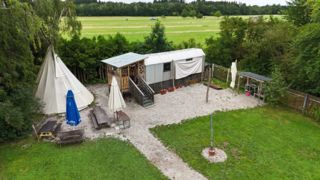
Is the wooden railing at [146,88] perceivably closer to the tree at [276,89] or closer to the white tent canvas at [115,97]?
the white tent canvas at [115,97]

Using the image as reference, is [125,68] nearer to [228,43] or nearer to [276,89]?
[276,89]

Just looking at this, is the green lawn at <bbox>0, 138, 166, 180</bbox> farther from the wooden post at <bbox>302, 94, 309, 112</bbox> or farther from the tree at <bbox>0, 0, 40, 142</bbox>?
the wooden post at <bbox>302, 94, 309, 112</bbox>

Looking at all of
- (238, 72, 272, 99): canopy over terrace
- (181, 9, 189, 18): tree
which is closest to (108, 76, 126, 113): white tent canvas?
(238, 72, 272, 99): canopy over terrace

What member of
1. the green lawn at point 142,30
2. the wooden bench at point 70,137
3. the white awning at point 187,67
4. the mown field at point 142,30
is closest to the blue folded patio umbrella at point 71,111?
the wooden bench at point 70,137

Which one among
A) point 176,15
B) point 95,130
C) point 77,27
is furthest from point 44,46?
point 176,15

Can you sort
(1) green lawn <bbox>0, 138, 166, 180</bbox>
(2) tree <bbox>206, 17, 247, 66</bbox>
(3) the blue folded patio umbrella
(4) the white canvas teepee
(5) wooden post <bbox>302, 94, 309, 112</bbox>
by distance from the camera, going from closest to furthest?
(1) green lawn <bbox>0, 138, 166, 180</bbox>
(3) the blue folded patio umbrella
(4) the white canvas teepee
(5) wooden post <bbox>302, 94, 309, 112</bbox>
(2) tree <bbox>206, 17, 247, 66</bbox>

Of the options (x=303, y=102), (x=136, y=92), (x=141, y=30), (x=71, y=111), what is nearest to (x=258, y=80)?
(x=303, y=102)

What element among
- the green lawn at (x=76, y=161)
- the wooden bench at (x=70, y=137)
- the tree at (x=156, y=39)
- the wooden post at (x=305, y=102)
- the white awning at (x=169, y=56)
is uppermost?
the tree at (x=156, y=39)
